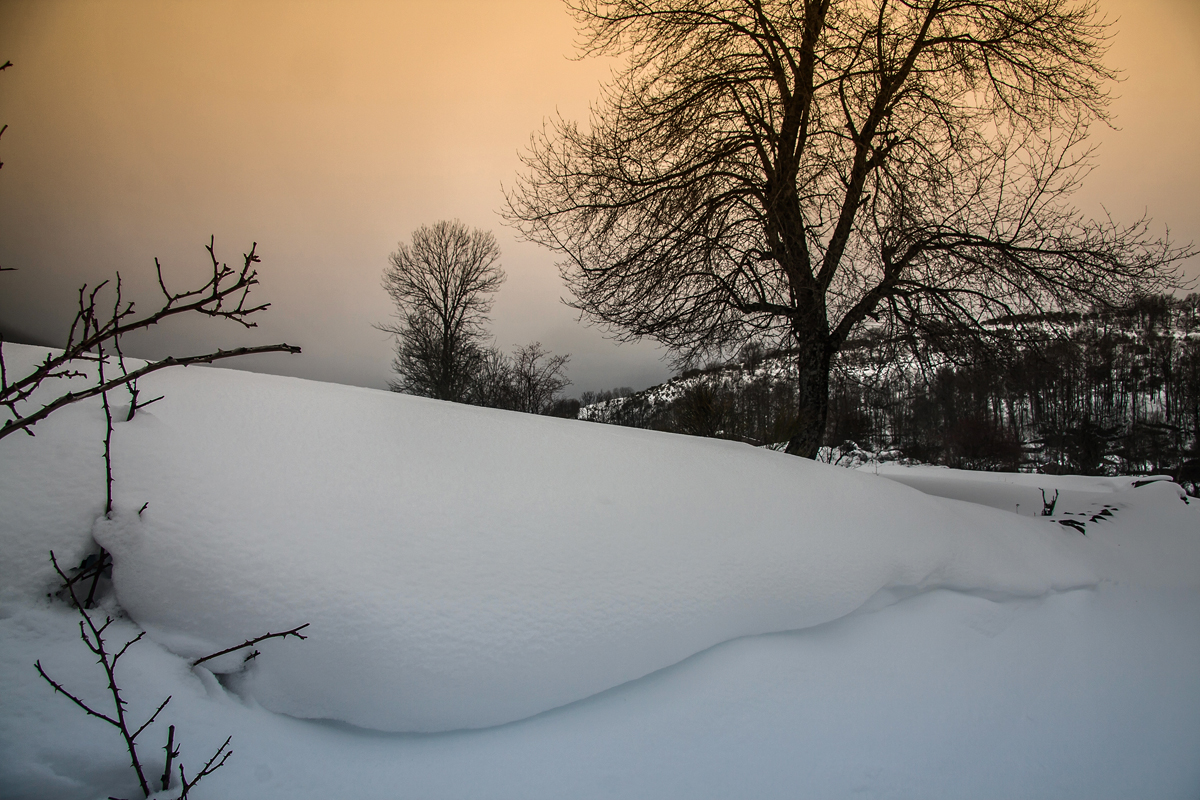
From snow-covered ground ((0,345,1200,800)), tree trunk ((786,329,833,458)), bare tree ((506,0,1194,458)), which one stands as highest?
bare tree ((506,0,1194,458))

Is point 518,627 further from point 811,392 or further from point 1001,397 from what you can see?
point 1001,397

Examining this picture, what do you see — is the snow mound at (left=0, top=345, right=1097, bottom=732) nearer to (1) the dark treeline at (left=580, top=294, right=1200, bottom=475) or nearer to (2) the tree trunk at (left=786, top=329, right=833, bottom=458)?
(2) the tree trunk at (left=786, top=329, right=833, bottom=458)

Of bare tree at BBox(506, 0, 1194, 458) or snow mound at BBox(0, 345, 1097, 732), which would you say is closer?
snow mound at BBox(0, 345, 1097, 732)

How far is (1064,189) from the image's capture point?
521 centimetres

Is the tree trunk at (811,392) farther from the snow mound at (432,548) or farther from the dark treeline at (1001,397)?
the snow mound at (432,548)

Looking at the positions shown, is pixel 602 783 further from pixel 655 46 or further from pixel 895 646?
pixel 655 46

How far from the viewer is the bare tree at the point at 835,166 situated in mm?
5355

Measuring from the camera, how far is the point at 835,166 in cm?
Result: 536

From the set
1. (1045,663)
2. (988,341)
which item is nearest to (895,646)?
(1045,663)

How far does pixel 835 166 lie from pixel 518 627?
590cm

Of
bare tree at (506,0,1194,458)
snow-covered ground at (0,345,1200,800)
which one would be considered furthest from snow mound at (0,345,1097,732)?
bare tree at (506,0,1194,458)

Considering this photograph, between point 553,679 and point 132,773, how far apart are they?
36.3 inches

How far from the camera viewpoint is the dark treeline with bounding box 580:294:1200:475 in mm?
6023

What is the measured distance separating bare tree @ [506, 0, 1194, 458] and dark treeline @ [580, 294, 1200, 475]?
23.2 inches
